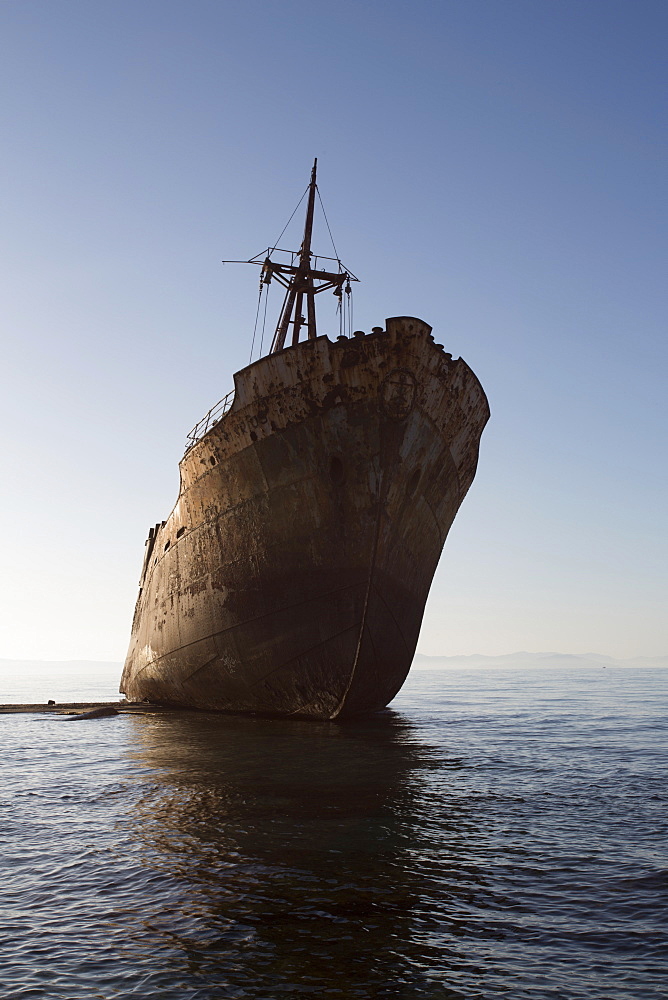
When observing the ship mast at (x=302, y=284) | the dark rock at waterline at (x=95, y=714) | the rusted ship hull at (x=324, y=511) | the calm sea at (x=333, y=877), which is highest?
the ship mast at (x=302, y=284)

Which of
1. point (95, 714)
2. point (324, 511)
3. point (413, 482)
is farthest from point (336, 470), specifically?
point (95, 714)

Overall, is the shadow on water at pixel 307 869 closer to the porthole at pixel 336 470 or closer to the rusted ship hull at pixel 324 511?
the rusted ship hull at pixel 324 511

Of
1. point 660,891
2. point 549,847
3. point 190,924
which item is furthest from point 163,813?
point 660,891

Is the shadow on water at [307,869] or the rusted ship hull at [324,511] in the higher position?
the rusted ship hull at [324,511]

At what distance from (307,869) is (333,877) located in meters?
0.24

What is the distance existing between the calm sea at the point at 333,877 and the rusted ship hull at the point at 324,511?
2.98 meters

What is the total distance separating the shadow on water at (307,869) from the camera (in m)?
2.97

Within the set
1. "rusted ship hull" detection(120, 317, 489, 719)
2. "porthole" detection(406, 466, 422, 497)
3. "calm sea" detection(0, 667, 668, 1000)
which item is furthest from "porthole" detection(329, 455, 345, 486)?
"calm sea" detection(0, 667, 668, 1000)

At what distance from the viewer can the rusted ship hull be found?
1148cm

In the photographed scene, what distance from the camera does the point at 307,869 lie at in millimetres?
4332

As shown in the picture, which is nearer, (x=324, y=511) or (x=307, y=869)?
(x=307, y=869)

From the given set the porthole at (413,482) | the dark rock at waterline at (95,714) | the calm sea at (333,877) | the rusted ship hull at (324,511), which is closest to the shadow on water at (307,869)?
the calm sea at (333,877)

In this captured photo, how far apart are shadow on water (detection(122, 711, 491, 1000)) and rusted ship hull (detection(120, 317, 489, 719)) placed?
121 inches

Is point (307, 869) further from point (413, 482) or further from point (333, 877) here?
point (413, 482)
